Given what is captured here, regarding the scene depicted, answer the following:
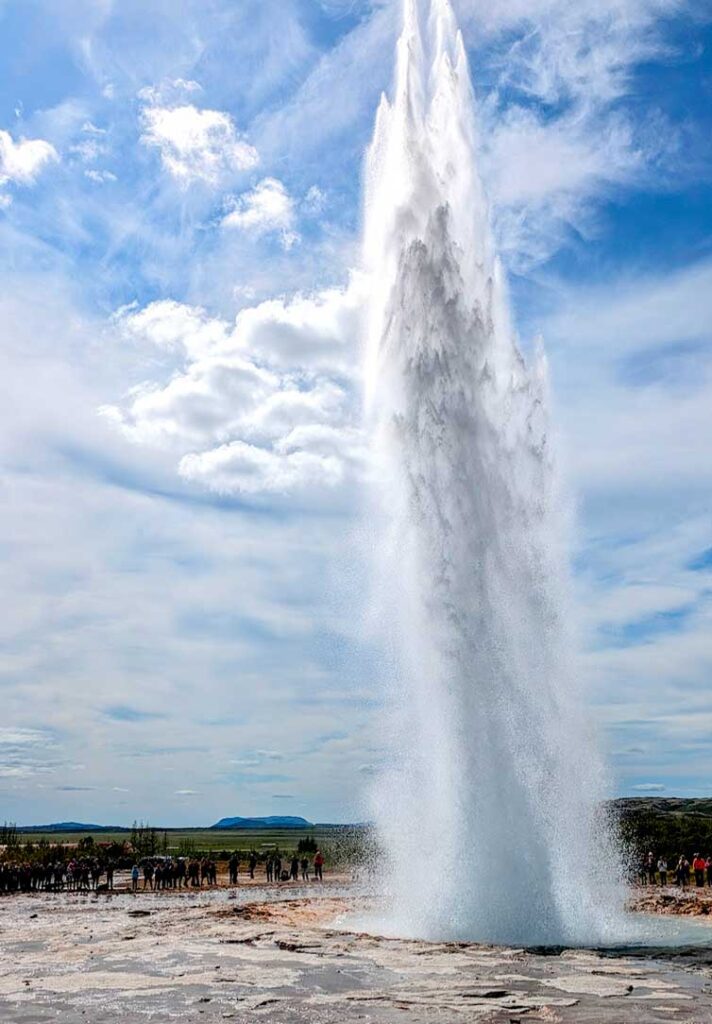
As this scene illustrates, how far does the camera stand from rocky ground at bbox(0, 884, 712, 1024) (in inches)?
542

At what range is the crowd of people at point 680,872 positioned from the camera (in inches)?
1607

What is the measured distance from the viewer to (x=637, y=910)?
3098cm

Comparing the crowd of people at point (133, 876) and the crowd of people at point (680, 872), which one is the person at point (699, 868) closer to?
the crowd of people at point (680, 872)

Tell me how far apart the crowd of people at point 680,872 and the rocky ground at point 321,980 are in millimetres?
21273

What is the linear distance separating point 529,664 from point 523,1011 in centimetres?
1147

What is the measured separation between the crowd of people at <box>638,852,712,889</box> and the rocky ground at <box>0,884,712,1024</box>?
21273 millimetres

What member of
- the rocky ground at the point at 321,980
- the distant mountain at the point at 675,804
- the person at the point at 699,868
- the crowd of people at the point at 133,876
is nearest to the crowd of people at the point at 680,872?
the person at the point at 699,868

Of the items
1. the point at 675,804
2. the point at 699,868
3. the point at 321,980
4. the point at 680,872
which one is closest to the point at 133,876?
the point at 680,872

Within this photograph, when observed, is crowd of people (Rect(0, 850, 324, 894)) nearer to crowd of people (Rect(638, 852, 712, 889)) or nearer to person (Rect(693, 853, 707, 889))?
crowd of people (Rect(638, 852, 712, 889))

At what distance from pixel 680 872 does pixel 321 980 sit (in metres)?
29.0

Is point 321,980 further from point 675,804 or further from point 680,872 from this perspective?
point 675,804

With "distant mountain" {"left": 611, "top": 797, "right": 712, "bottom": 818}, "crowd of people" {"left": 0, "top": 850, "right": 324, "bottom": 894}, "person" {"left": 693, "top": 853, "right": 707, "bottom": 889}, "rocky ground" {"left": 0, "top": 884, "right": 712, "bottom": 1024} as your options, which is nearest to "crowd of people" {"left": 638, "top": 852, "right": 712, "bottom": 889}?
"person" {"left": 693, "top": 853, "right": 707, "bottom": 889}

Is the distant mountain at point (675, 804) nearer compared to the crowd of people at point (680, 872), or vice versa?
the crowd of people at point (680, 872)

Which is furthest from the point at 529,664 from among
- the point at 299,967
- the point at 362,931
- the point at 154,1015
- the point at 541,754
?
the point at 154,1015
